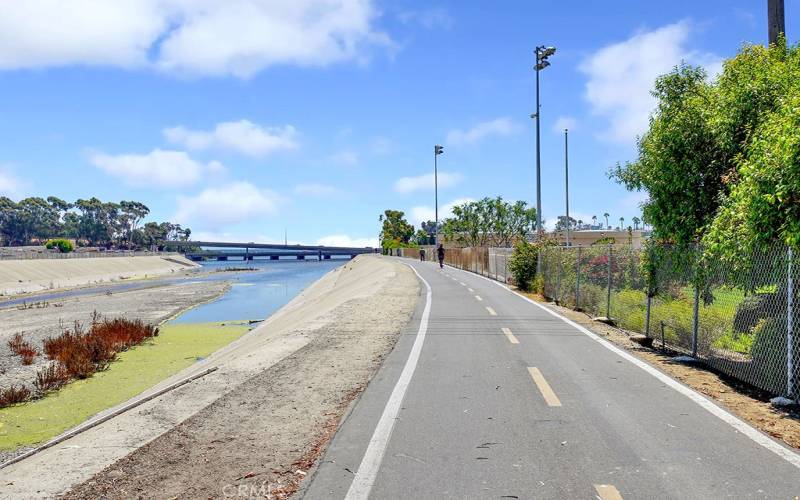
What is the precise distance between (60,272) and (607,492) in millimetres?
88910

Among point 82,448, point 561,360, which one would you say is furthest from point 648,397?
point 82,448

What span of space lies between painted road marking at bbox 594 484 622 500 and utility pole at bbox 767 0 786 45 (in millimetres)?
10763

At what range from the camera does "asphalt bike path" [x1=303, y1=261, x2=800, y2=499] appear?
4.63m

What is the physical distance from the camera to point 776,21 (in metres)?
11.2

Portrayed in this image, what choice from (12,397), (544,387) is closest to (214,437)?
(544,387)

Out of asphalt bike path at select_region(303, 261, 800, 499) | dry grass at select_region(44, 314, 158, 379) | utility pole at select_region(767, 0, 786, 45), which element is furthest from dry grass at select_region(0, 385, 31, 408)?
utility pole at select_region(767, 0, 786, 45)

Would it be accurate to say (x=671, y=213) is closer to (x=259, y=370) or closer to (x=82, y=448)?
(x=259, y=370)

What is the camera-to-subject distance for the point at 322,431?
20.5 feet

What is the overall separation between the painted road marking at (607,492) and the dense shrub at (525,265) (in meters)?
21.6

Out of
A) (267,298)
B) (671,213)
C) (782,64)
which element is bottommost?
(267,298)

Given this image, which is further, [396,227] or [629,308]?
[396,227]

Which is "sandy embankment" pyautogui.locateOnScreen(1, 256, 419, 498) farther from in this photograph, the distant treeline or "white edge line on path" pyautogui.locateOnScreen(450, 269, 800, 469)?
the distant treeline

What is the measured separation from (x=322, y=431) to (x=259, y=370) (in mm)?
3863

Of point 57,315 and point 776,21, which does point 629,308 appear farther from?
point 57,315
